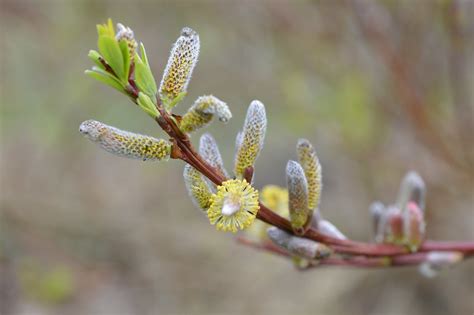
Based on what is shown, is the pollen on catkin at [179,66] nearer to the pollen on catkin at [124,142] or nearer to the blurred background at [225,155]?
the pollen on catkin at [124,142]

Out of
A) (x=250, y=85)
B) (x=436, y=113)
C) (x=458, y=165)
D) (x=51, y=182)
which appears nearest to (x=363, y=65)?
(x=436, y=113)

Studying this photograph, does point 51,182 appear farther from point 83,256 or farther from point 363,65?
point 363,65

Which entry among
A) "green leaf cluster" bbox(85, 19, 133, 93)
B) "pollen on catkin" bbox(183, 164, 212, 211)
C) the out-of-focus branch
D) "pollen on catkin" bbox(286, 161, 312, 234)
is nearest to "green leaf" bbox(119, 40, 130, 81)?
"green leaf cluster" bbox(85, 19, 133, 93)

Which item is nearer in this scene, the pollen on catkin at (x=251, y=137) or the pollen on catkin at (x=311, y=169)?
the pollen on catkin at (x=251, y=137)

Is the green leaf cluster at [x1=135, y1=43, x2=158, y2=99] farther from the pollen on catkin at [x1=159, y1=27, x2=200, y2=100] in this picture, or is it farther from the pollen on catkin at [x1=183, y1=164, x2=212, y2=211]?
the pollen on catkin at [x1=183, y1=164, x2=212, y2=211]

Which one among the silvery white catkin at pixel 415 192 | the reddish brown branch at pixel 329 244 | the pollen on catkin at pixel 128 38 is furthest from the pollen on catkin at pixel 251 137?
the silvery white catkin at pixel 415 192

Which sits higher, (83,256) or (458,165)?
(458,165)

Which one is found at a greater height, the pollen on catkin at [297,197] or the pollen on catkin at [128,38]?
the pollen on catkin at [128,38]

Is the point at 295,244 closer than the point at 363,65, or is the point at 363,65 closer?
the point at 295,244
